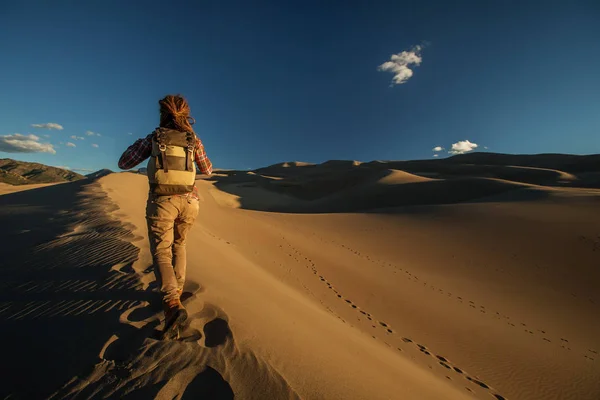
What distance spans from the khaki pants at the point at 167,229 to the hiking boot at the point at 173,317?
53mm

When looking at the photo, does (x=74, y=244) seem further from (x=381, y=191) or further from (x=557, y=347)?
(x=381, y=191)

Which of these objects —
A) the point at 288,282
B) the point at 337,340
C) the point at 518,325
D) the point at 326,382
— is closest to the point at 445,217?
the point at 518,325

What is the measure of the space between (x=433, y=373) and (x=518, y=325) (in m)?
3.14

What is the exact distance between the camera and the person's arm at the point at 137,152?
2.55 metres

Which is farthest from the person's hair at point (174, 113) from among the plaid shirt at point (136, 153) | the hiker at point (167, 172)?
the plaid shirt at point (136, 153)

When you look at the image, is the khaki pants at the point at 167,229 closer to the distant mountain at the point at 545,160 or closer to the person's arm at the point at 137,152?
the person's arm at the point at 137,152

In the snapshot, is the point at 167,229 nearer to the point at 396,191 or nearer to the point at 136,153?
the point at 136,153

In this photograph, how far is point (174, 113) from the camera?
2537 millimetres

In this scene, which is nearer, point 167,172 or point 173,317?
point 173,317

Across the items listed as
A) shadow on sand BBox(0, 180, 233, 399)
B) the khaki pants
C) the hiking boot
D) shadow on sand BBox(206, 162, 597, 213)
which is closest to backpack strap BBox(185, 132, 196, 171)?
the khaki pants

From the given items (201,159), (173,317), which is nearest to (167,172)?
(201,159)

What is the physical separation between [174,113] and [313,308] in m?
3.24

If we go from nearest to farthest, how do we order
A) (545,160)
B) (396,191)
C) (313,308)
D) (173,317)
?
1. (173,317)
2. (313,308)
3. (396,191)
4. (545,160)

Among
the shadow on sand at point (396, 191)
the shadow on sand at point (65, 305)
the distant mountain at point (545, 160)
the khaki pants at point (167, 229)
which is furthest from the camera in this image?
the distant mountain at point (545, 160)
